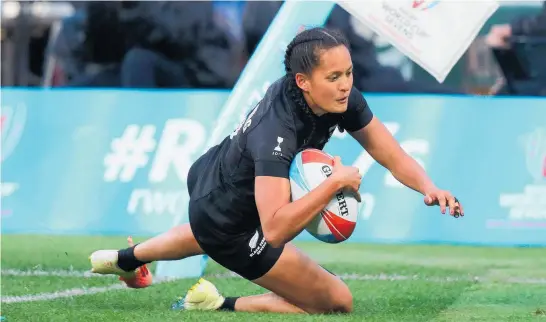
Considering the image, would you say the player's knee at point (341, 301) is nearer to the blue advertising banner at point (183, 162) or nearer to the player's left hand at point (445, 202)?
the player's left hand at point (445, 202)

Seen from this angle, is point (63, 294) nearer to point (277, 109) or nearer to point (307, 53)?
point (277, 109)

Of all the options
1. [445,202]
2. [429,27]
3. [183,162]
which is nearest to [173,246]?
[445,202]

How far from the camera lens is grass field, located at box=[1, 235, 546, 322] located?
6.55 m

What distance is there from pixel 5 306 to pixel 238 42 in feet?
18.1

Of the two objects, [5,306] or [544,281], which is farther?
[544,281]

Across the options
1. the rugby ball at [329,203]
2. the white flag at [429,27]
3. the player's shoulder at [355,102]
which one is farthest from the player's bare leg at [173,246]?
the white flag at [429,27]

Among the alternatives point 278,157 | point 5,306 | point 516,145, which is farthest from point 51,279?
point 516,145

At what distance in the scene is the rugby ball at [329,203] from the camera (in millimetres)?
5711

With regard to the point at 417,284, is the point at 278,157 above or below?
above

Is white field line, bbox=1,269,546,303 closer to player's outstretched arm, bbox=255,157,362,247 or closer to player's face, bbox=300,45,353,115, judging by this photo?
player's outstretched arm, bbox=255,157,362,247

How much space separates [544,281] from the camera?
8.13 m

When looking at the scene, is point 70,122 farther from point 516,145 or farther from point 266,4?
point 516,145

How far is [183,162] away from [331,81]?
4.89 m

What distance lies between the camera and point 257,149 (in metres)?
5.80
